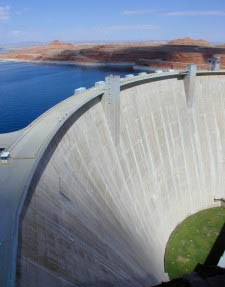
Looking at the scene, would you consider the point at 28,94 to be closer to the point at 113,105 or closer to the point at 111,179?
the point at 113,105

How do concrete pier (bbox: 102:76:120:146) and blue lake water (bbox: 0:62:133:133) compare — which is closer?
concrete pier (bbox: 102:76:120:146)

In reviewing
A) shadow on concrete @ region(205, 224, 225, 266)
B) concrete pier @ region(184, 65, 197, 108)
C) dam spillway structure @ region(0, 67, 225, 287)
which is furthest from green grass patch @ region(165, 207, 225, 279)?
concrete pier @ region(184, 65, 197, 108)

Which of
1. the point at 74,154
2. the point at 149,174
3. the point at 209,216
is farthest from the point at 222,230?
the point at 74,154

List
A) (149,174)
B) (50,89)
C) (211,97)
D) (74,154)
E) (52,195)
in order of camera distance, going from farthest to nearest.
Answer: (50,89)
(211,97)
(149,174)
(74,154)
(52,195)

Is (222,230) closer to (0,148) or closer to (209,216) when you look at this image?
(209,216)

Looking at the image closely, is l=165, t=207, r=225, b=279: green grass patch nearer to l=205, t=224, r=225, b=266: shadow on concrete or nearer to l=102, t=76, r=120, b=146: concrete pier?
l=205, t=224, r=225, b=266: shadow on concrete

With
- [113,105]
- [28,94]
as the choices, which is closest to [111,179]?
[113,105]
